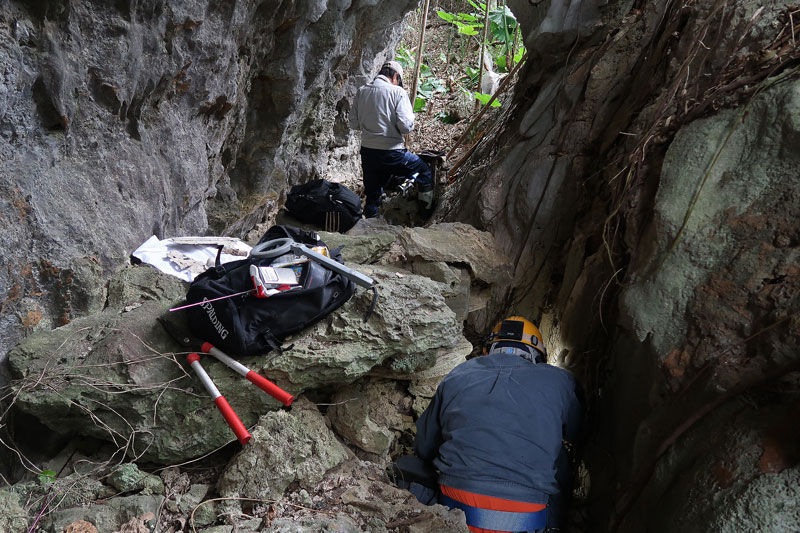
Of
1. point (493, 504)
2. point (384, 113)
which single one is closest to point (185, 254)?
point (493, 504)

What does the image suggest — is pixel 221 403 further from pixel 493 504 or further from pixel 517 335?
pixel 517 335

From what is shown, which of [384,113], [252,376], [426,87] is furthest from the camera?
[426,87]

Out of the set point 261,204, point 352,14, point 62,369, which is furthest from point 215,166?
point 62,369

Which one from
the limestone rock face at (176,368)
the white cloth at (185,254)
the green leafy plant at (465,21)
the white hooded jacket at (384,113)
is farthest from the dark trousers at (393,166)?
the green leafy plant at (465,21)

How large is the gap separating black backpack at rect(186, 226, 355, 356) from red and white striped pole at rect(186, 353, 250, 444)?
0.47 ft

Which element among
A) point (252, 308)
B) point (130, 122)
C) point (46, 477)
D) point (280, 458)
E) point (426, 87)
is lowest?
point (46, 477)

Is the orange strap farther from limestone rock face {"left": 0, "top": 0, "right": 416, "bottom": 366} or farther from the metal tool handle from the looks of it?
limestone rock face {"left": 0, "top": 0, "right": 416, "bottom": 366}

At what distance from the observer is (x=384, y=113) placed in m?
6.89

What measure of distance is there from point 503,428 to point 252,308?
4.83 ft

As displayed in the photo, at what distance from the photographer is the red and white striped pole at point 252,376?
8.88 feet

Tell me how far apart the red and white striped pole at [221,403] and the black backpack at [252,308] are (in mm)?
145

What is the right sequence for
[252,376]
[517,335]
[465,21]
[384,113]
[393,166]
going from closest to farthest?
1. [252,376]
2. [517,335]
3. [384,113]
4. [393,166]
5. [465,21]

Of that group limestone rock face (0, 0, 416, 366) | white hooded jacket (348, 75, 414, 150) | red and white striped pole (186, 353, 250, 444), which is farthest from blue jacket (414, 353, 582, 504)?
white hooded jacket (348, 75, 414, 150)

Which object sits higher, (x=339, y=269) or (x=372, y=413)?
(x=339, y=269)
